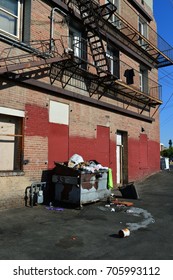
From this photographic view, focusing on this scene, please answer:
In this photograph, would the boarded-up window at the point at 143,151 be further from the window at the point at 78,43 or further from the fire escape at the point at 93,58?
the window at the point at 78,43

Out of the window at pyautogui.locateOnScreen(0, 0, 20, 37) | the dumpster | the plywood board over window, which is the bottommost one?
the dumpster

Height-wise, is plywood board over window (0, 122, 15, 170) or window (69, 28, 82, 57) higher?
window (69, 28, 82, 57)

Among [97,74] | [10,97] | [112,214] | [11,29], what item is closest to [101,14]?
[97,74]

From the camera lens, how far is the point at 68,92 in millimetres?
12078

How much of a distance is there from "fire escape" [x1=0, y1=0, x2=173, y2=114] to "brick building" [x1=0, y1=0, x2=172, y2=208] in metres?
0.04

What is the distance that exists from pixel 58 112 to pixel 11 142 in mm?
2619

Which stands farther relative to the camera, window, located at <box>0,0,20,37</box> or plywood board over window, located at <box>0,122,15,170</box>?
window, located at <box>0,0,20,37</box>

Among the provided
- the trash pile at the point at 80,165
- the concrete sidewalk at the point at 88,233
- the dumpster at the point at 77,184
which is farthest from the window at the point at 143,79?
the concrete sidewalk at the point at 88,233

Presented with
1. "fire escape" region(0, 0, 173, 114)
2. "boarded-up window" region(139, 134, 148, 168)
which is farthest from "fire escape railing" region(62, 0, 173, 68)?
"boarded-up window" region(139, 134, 148, 168)

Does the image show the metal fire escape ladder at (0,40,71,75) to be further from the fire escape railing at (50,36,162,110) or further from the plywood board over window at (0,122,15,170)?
the plywood board over window at (0,122,15,170)

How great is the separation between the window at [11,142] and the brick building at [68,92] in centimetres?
4

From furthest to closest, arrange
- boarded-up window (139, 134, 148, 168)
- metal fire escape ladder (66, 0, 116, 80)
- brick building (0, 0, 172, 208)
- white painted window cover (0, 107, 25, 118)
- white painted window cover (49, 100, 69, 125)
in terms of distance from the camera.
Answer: boarded-up window (139, 134, 148, 168) < metal fire escape ladder (66, 0, 116, 80) < white painted window cover (49, 100, 69, 125) < brick building (0, 0, 172, 208) < white painted window cover (0, 107, 25, 118)

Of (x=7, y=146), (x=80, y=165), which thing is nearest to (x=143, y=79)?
(x=80, y=165)

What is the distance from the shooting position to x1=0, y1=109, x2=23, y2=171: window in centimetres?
971
